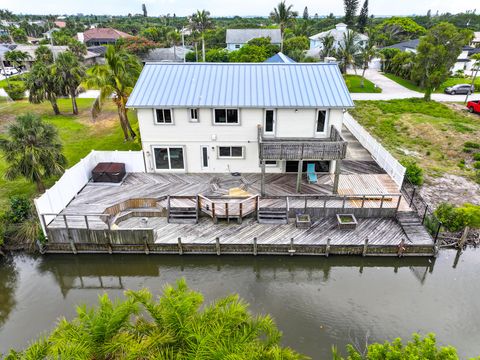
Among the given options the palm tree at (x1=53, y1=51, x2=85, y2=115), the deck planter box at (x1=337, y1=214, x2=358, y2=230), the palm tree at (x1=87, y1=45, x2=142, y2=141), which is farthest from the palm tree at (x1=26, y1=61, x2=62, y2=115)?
the deck planter box at (x1=337, y1=214, x2=358, y2=230)

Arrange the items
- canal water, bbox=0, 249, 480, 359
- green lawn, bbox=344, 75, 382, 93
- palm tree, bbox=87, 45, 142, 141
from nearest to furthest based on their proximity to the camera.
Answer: canal water, bbox=0, 249, 480, 359 < palm tree, bbox=87, 45, 142, 141 < green lawn, bbox=344, 75, 382, 93

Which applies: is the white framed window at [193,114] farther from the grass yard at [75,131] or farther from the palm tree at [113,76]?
the grass yard at [75,131]

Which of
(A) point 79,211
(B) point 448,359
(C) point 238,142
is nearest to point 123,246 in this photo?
(A) point 79,211

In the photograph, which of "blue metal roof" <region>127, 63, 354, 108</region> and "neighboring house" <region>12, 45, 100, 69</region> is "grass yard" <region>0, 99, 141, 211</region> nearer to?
"blue metal roof" <region>127, 63, 354, 108</region>

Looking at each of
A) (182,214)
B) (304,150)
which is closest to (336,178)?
(304,150)

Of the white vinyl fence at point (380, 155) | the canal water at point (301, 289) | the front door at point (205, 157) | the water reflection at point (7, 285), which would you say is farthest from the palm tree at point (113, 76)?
the white vinyl fence at point (380, 155)

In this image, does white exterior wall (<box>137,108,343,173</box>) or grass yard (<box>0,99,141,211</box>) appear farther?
grass yard (<box>0,99,141,211</box>)
